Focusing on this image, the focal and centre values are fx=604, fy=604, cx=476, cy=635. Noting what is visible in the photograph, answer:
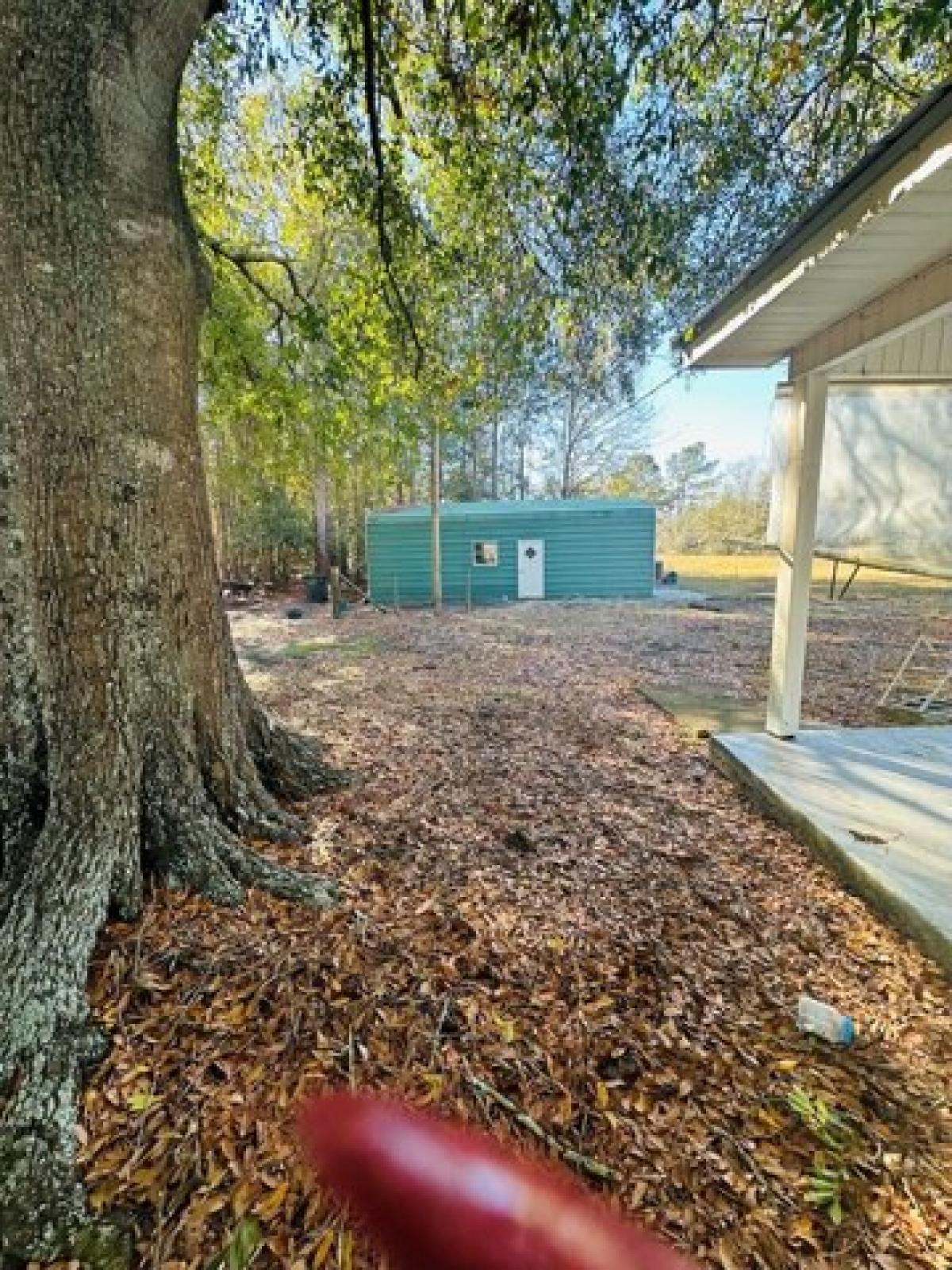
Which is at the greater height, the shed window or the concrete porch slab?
the shed window

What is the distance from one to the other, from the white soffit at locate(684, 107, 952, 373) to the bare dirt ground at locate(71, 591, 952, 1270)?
259 centimetres

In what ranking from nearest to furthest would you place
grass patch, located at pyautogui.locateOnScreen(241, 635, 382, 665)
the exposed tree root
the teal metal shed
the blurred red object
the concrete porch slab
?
the blurred red object → the exposed tree root → the concrete porch slab → grass patch, located at pyautogui.locateOnScreen(241, 635, 382, 665) → the teal metal shed

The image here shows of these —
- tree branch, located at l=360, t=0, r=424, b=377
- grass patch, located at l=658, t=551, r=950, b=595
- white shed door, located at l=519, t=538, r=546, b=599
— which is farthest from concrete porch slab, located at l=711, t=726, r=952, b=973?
white shed door, located at l=519, t=538, r=546, b=599

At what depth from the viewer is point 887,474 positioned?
19.9 ft

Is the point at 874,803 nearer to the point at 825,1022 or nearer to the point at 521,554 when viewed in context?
the point at 825,1022

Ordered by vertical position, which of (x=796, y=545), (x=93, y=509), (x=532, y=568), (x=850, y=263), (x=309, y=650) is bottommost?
(x=309, y=650)

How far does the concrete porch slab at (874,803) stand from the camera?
7.79 ft

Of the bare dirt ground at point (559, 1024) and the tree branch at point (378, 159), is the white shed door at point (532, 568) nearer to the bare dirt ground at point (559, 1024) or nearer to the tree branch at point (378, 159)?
the tree branch at point (378, 159)

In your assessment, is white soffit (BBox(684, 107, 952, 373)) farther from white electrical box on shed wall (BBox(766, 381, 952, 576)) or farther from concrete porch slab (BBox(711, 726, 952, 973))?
concrete porch slab (BBox(711, 726, 952, 973))

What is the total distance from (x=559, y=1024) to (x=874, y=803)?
226 cm

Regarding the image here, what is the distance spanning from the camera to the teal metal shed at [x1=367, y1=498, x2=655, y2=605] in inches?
546

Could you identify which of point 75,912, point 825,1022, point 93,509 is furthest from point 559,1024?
point 93,509

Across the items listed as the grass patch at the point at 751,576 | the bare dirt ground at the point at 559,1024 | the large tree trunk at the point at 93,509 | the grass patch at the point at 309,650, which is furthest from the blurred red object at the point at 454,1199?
the grass patch at the point at 751,576

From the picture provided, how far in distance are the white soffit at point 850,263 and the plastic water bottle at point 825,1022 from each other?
100 inches
